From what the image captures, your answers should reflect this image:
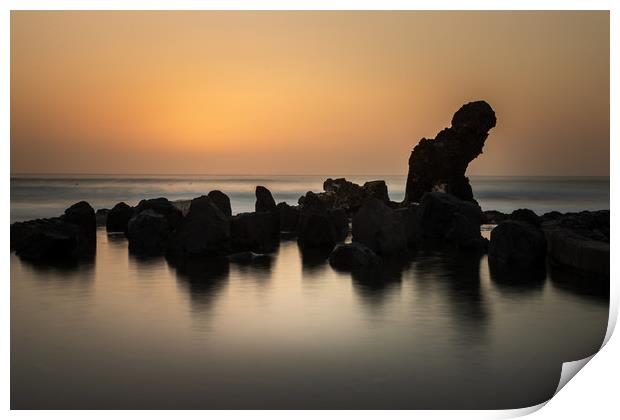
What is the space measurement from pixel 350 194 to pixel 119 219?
33.3 feet

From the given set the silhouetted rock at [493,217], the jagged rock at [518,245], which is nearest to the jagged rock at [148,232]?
the jagged rock at [518,245]

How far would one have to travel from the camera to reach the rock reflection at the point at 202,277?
939 cm

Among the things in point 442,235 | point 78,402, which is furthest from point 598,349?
point 442,235

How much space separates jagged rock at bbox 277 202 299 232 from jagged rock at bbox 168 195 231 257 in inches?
243

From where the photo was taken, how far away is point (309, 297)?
968 cm

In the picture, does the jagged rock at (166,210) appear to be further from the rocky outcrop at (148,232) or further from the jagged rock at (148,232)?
the jagged rock at (148,232)

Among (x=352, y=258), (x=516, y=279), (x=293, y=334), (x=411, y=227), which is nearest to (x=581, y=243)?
(x=516, y=279)

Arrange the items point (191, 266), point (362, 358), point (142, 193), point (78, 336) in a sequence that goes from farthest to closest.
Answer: point (142, 193) → point (191, 266) → point (78, 336) → point (362, 358)

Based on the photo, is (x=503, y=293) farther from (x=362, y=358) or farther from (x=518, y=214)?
(x=518, y=214)

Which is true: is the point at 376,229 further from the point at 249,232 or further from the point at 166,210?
the point at 166,210

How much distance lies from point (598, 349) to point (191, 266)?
21.1 feet

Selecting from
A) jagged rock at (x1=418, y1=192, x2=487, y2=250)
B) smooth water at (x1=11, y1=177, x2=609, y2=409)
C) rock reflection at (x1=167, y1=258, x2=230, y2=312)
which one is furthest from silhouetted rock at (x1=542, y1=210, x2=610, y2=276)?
rock reflection at (x1=167, y1=258, x2=230, y2=312)

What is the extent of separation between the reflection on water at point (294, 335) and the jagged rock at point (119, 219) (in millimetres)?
5985
